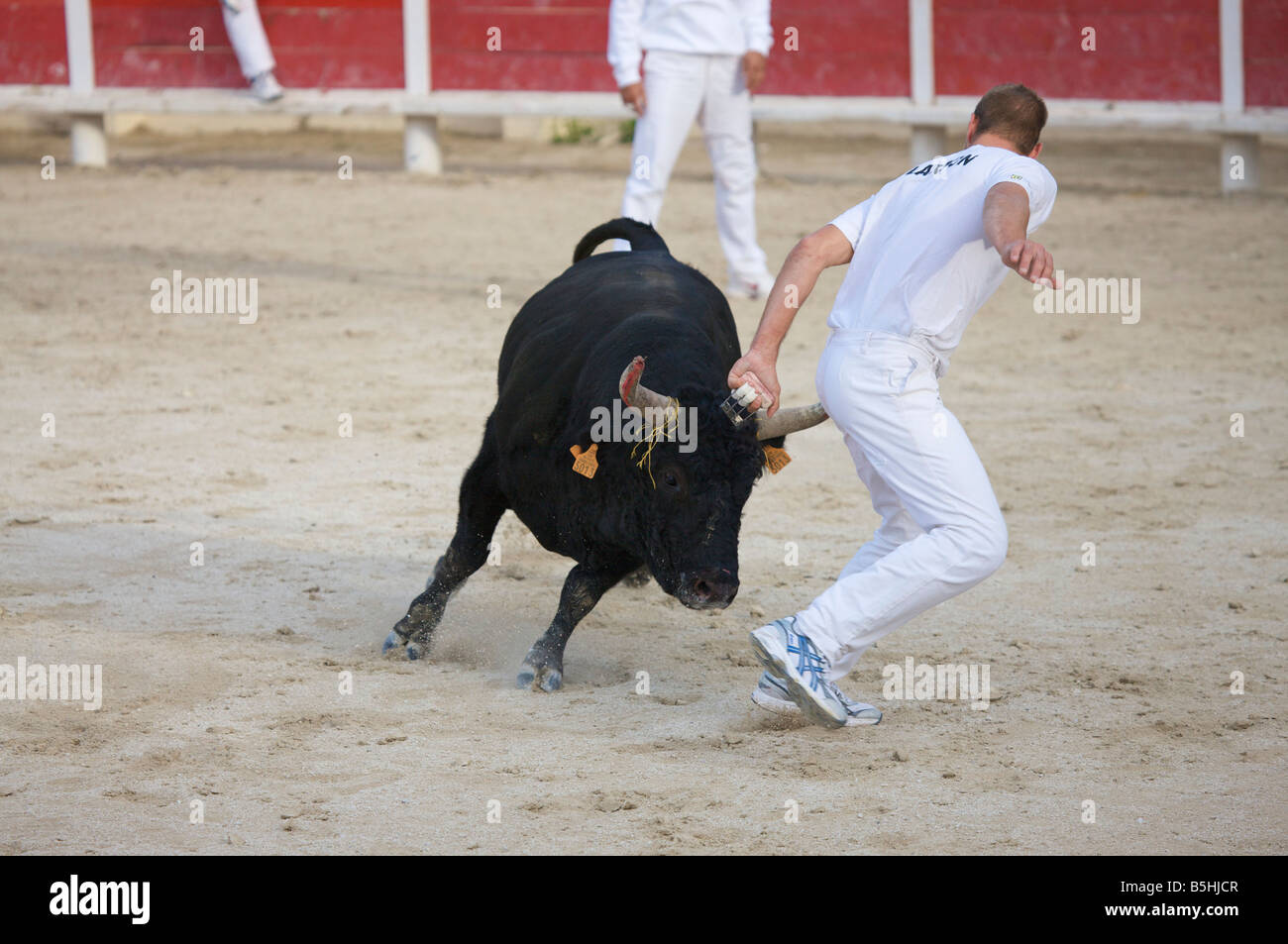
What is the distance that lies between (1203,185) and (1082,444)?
5.66 meters

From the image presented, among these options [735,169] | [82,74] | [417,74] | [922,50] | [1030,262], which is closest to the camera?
[1030,262]

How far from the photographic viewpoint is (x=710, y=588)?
326 centimetres

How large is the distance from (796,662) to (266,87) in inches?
337

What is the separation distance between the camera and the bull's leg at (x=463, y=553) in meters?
3.90

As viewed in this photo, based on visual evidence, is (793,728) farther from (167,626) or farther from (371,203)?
(371,203)

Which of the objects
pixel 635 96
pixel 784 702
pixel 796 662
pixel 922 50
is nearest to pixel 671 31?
pixel 635 96

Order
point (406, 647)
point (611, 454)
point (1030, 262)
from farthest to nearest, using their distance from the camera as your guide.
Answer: point (406, 647), point (611, 454), point (1030, 262)

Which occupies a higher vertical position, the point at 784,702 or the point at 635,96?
the point at 635,96

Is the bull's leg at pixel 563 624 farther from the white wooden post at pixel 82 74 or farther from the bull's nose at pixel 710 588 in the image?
the white wooden post at pixel 82 74

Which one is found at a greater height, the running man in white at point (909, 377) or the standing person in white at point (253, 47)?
the standing person in white at point (253, 47)

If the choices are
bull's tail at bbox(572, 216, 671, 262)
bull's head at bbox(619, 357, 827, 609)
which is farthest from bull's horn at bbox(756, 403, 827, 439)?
bull's tail at bbox(572, 216, 671, 262)

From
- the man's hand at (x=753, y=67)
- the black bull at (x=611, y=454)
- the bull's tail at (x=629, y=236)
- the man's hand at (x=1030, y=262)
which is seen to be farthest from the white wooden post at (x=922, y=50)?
the man's hand at (x=1030, y=262)

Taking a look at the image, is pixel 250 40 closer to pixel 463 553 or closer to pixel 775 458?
pixel 463 553

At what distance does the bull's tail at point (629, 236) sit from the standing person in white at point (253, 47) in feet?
22.4
